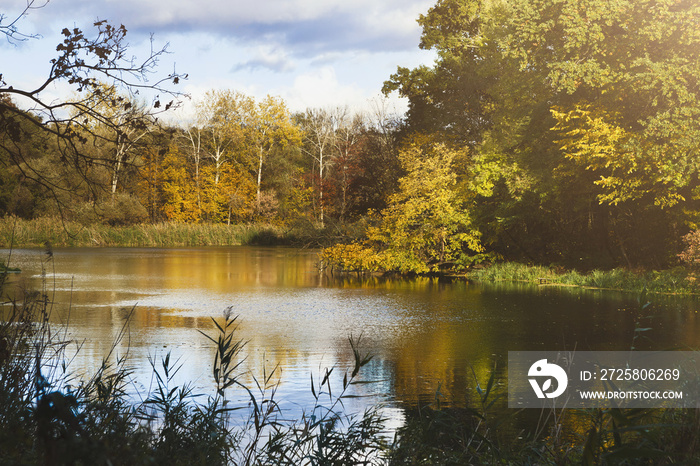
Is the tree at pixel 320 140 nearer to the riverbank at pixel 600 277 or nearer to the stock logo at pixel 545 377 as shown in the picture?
the riverbank at pixel 600 277

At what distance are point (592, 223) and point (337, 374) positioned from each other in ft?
60.2

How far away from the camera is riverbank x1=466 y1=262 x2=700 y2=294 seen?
17547mm

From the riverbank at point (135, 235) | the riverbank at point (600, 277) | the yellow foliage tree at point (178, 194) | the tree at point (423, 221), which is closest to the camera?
the riverbank at point (600, 277)

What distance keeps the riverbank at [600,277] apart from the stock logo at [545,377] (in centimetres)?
692

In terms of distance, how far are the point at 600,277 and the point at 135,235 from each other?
30.5 metres

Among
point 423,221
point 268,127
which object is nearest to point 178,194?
point 268,127

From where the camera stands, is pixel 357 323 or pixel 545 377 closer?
pixel 545 377

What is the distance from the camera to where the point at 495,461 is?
384 cm

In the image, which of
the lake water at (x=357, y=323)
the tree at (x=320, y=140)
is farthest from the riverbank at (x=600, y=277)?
the tree at (x=320, y=140)

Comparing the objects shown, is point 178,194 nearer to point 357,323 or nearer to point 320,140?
point 320,140

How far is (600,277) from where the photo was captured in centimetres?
1961

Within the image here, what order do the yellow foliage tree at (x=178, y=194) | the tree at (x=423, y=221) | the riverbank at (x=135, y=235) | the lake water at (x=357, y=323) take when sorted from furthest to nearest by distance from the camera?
the yellow foliage tree at (x=178, y=194)
the riverbank at (x=135, y=235)
the tree at (x=423, y=221)
the lake water at (x=357, y=323)

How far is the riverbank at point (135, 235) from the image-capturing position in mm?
38688

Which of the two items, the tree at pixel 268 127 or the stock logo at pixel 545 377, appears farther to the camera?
the tree at pixel 268 127
